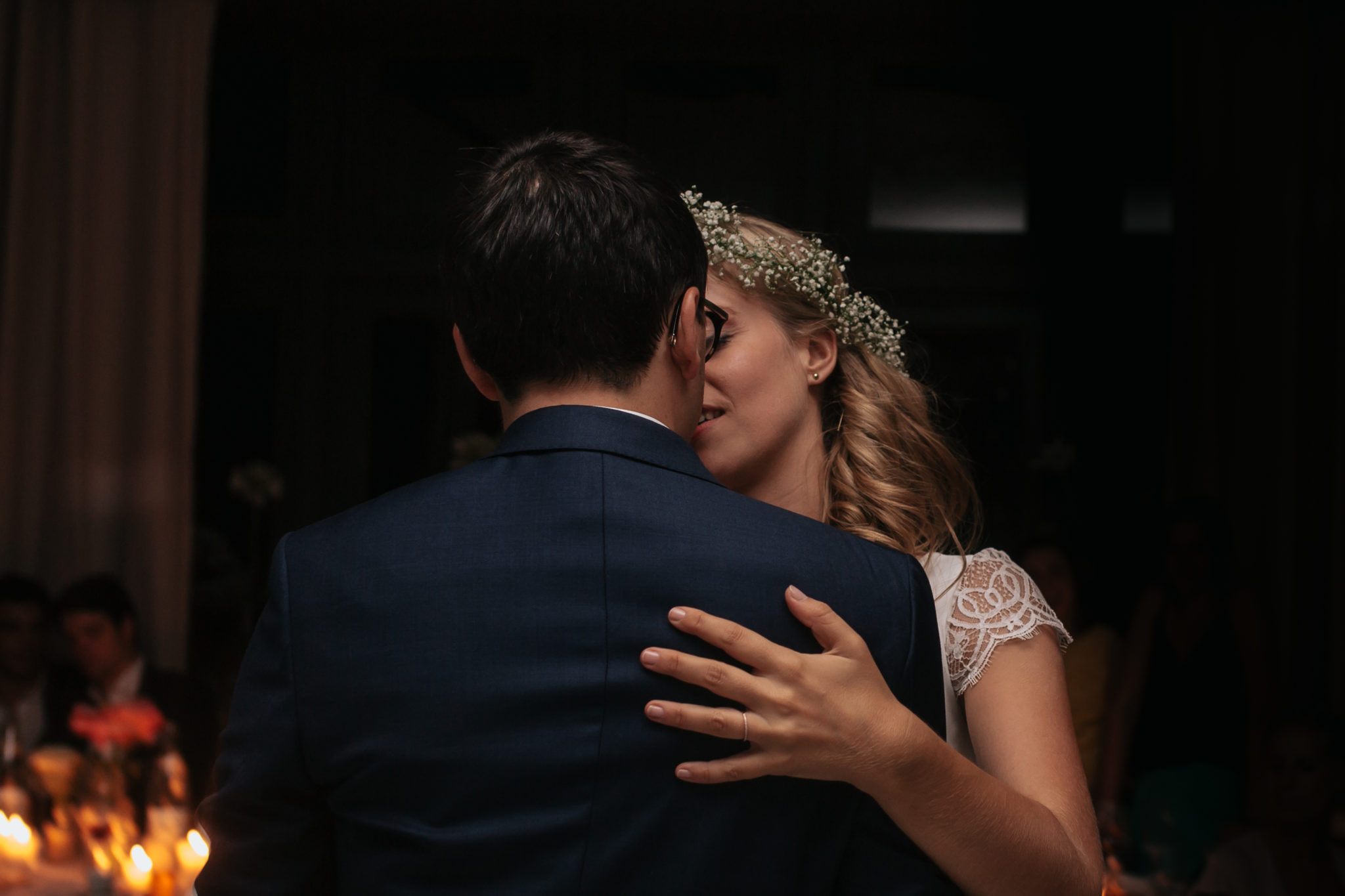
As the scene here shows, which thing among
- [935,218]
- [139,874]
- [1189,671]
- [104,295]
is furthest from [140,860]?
[935,218]

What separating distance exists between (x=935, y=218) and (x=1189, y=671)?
244 cm

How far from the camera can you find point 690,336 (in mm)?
897

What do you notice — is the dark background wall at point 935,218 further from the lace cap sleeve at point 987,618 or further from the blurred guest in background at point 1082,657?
the lace cap sleeve at point 987,618

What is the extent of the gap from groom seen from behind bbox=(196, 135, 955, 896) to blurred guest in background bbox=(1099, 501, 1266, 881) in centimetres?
315

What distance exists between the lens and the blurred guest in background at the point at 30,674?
333 cm

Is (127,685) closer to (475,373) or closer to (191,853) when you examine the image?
(191,853)

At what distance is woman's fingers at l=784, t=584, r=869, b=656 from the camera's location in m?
0.82

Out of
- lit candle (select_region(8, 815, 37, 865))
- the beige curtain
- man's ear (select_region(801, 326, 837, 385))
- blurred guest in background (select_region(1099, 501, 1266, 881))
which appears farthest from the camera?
the beige curtain

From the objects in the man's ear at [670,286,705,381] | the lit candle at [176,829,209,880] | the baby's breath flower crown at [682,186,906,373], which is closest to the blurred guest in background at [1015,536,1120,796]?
the baby's breath flower crown at [682,186,906,373]

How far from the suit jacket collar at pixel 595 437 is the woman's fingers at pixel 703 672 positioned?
153 mm

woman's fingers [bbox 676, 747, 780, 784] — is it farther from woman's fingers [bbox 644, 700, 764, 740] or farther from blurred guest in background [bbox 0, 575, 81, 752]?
blurred guest in background [bbox 0, 575, 81, 752]

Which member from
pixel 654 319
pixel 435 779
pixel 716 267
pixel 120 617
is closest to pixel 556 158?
pixel 654 319

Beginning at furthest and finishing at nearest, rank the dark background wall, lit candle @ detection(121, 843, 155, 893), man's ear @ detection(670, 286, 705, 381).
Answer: the dark background wall
lit candle @ detection(121, 843, 155, 893)
man's ear @ detection(670, 286, 705, 381)

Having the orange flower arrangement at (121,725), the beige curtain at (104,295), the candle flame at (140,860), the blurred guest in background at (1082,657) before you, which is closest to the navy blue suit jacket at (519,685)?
the candle flame at (140,860)
